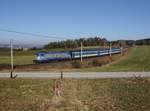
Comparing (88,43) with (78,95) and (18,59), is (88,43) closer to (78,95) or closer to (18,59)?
(18,59)

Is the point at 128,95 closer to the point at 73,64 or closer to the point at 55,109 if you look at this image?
the point at 55,109

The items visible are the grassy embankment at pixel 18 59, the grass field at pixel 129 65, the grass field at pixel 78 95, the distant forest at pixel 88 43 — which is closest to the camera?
the grass field at pixel 78 95

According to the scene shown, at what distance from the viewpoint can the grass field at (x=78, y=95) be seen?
462 inches

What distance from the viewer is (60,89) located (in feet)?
52.2

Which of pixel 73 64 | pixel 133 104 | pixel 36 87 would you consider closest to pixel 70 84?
pixel 36 87

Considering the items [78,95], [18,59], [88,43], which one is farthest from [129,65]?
[88,43]

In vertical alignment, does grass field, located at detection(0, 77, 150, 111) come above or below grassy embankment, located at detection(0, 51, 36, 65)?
below

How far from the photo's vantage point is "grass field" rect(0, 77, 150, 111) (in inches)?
462

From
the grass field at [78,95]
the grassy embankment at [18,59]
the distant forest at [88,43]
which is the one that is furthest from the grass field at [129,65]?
the distant forest at [88,43]

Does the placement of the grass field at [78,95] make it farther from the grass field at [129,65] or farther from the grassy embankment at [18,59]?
the grassy embankment at [18,59]

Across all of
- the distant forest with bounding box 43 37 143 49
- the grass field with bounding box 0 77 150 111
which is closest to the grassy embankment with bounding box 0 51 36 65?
the distant forest with bounding box 43 37 143 49

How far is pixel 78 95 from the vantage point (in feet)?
47.5

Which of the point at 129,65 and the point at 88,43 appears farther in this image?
the point at 88,43

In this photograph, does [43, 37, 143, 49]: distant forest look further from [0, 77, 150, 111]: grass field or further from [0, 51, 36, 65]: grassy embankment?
[0, 77, 150, 111]: grass field
